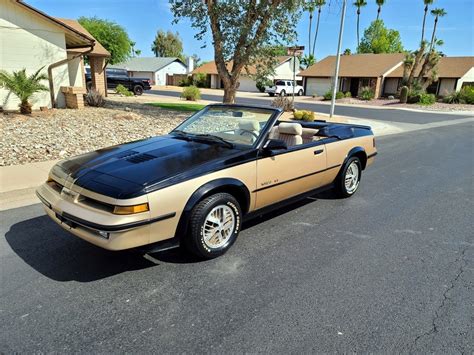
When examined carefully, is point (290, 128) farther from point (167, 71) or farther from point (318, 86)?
point (167, 71)

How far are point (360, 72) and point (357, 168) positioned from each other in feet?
133

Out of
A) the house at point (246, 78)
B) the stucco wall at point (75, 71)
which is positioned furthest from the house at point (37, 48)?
the house at point (246, 78)

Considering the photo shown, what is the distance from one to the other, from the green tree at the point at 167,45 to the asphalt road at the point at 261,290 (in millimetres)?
100130

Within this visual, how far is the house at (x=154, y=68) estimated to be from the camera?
6334 centimetres

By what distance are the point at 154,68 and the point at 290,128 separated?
6367 cm

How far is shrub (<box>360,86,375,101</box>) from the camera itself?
37.8 meters

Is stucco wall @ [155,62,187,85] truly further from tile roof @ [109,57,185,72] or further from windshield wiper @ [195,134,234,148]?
windshield wiper @ [195,134,234,148]

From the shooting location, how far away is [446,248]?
4.02 m

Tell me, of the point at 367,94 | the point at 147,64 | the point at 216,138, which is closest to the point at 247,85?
the point at 367,94

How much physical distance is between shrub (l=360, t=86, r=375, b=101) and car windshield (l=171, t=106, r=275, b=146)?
120 ft

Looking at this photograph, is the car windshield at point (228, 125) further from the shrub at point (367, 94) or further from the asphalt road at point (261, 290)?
the shrub at point (367, 94)

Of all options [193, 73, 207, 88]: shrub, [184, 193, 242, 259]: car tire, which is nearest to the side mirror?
[184, 193, 242, 259]: car tire

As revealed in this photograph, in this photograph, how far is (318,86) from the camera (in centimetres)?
4588

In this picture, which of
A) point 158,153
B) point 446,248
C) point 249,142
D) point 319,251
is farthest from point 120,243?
point 446,248
